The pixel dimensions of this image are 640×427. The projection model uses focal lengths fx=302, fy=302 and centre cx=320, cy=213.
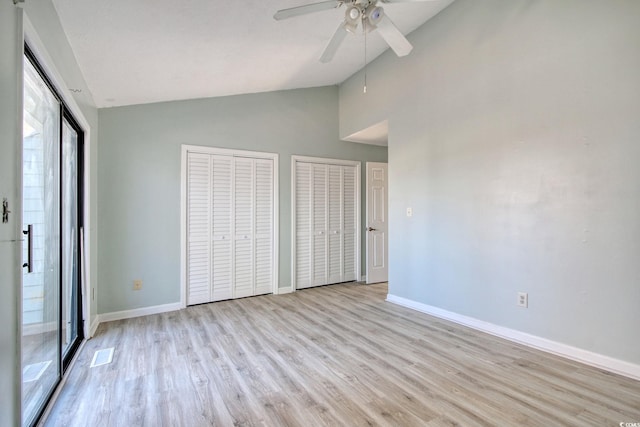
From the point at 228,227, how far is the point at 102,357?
6.60ft

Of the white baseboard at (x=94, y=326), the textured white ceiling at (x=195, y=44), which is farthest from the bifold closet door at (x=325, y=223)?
the white baseboard at (x=94, y=326)

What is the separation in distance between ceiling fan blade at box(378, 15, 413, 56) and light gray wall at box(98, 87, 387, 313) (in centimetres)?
249

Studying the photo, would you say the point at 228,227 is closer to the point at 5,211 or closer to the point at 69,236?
the point at 69,236

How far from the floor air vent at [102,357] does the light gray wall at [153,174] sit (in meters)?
0.90

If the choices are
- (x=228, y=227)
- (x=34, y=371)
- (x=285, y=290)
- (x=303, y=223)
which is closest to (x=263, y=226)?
(x=228, y=227)

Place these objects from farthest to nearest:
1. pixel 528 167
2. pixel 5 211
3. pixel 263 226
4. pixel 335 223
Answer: pixel 335 223, pixel 263 226, pixel 528 167, pixel 5 211

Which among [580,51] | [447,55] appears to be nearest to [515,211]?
[580,51]

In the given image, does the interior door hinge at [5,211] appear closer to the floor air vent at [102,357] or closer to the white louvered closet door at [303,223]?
the floor air vent at [102,357]

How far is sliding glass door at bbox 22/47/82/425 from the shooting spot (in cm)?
161

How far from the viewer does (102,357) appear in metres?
2.49

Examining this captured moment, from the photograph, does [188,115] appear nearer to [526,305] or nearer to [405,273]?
[405,273]

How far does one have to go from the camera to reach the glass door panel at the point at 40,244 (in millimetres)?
1605

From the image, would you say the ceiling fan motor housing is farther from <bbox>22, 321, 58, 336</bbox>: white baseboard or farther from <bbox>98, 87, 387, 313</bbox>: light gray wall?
<bbox>22, 321, 58, 336</bbox>: white baseboard

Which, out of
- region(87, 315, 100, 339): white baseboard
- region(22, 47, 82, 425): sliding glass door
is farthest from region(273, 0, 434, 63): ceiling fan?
region(87, 315, 100, 339): white baseboard
